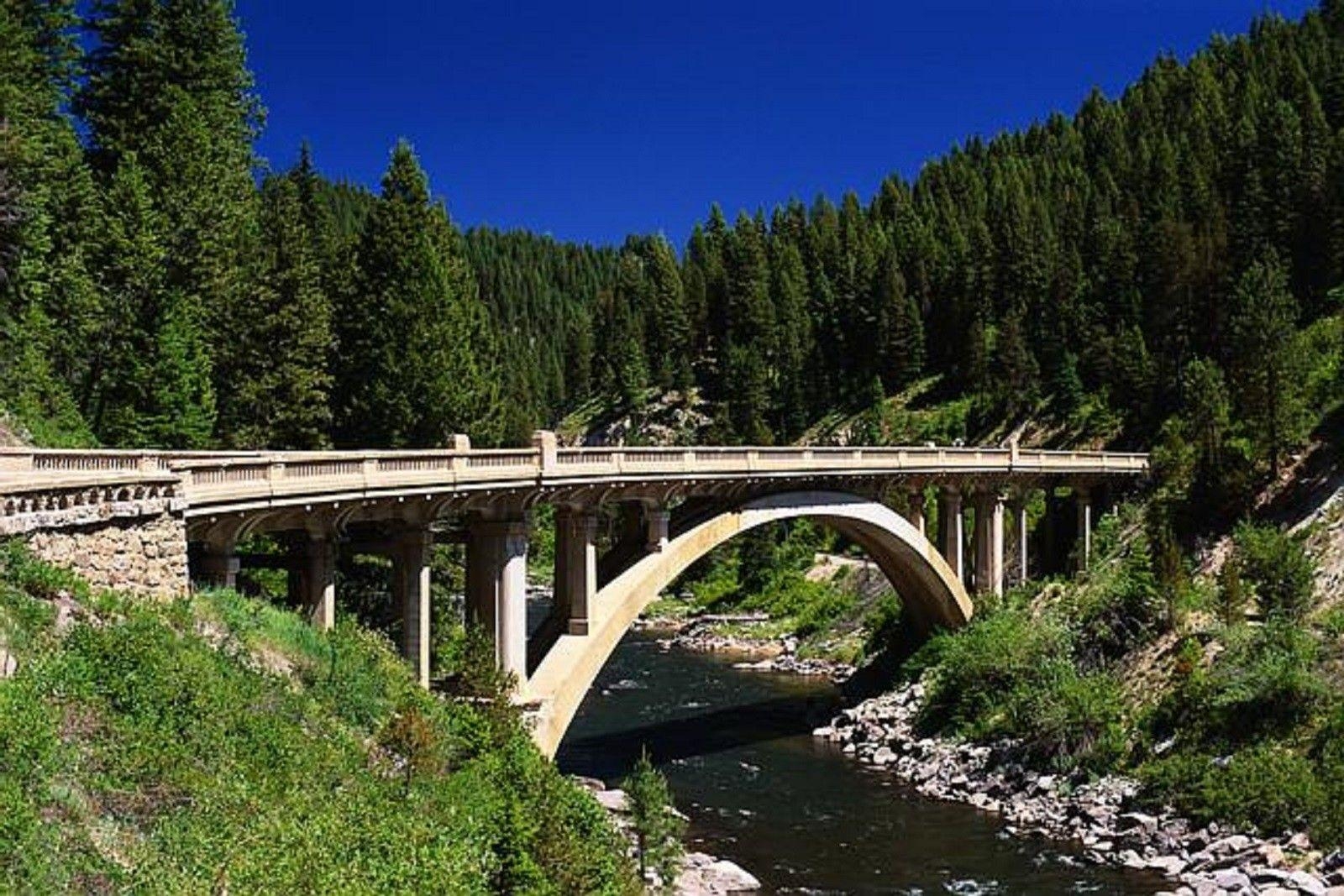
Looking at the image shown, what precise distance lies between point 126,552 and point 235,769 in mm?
4066

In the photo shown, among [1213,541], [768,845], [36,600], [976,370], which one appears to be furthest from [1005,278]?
[36,600]

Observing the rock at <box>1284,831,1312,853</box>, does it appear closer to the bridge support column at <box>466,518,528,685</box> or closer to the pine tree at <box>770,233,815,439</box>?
the bridge support column at <box>466,518,528,685</box>

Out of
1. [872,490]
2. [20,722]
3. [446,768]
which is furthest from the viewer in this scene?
[872,490]

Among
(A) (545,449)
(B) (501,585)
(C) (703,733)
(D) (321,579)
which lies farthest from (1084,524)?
(D) (321,579)

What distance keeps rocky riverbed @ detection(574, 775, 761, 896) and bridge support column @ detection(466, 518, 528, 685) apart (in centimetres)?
392

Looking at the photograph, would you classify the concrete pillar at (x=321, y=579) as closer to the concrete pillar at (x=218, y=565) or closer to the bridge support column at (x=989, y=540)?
the concrete pillar at (x=218, y=565)

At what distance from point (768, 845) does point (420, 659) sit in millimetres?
10791

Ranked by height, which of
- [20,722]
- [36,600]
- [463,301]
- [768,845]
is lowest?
[768,845]

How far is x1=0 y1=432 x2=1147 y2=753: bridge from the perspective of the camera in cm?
1570

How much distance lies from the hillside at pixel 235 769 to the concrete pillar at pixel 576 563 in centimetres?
799

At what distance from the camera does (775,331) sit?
99.9 meters

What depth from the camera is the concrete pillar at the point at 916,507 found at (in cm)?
4216

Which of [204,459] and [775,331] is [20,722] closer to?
[204,459]

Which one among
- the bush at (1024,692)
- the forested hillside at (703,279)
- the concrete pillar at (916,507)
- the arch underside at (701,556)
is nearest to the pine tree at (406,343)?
the forested hillside at (703,279)
